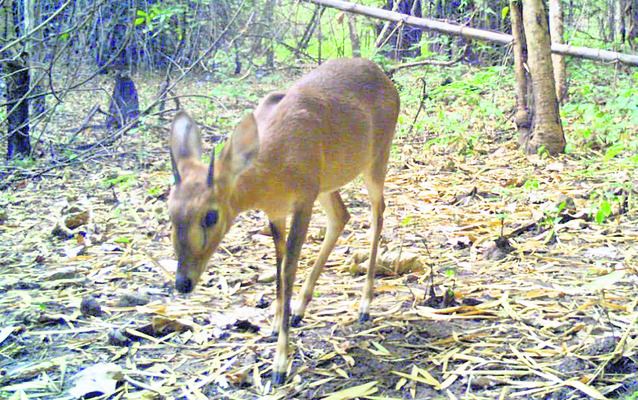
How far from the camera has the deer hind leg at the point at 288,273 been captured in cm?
337

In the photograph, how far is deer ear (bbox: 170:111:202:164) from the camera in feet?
11.3

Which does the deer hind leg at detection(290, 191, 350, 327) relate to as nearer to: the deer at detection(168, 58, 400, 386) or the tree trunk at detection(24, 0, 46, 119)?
the deer at detection(168, 58, 400, 386)

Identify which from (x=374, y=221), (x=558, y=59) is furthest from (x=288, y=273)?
(x=558, y=59)

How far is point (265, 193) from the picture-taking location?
3.53 m

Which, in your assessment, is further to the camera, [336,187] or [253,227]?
[253,227]

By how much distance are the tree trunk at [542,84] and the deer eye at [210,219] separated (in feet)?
16.7

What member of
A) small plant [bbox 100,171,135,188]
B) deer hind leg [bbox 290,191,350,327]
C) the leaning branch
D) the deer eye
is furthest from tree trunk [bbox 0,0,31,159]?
the deer eye

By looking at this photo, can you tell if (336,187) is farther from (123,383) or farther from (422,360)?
(123,383)

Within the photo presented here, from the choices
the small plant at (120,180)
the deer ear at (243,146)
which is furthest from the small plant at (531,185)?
the small plant at (120,180)

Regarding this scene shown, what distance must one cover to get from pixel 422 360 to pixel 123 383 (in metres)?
1.58

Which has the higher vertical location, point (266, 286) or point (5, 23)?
point (5, 23)

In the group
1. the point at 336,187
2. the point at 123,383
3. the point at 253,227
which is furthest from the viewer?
the point at 253,227

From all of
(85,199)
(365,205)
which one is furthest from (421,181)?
(85,199)

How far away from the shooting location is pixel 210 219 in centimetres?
312
